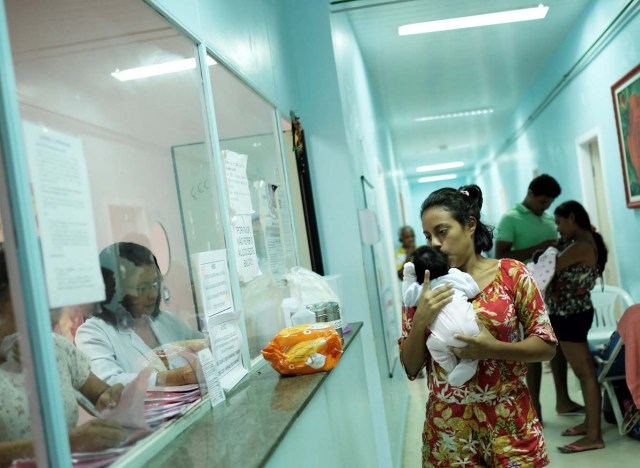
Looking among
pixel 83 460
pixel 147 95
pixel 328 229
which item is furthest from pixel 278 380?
pixel 328 229

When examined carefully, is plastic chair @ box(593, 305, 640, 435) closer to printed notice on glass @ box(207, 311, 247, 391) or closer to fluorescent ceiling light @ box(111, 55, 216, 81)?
printed notice on glass @ box(207, 311, 247, 391)

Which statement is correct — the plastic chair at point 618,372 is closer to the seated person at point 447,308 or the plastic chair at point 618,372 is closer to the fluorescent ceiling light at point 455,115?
the seated person at point 447,308

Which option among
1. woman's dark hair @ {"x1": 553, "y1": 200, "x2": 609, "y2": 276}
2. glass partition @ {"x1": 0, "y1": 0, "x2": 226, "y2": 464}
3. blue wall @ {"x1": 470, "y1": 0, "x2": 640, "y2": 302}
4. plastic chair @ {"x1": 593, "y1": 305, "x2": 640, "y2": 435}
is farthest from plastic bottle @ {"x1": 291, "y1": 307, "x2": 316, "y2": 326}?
blue wall @ {"x1": 470, "y1": 0, "x2": 640, "y2": 302}

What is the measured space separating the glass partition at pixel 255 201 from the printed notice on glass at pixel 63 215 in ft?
3.01

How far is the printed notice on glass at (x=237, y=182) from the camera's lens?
2.03m

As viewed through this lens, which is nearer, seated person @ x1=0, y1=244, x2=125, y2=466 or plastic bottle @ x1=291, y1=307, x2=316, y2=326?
seated person @ x1=0, y1=244, x2=125, y2=466

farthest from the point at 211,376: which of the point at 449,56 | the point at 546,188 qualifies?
the point at 449,56

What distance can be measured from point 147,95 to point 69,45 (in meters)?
0.46

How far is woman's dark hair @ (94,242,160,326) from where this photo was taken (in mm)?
1346

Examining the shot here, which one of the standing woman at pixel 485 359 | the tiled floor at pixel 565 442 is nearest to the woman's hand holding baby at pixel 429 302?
the standing woman at pixel 485 359

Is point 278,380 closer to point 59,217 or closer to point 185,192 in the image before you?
point 185,192

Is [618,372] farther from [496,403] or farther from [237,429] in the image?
[237,429]

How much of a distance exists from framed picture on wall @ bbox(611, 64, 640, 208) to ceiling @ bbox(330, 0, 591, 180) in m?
0.95

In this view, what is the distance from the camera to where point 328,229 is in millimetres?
3236
